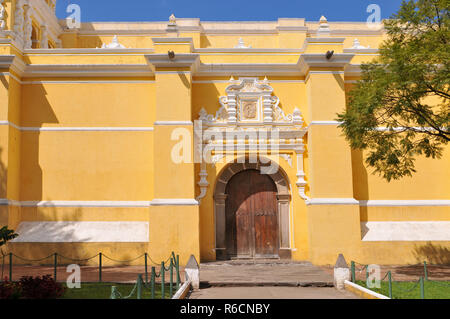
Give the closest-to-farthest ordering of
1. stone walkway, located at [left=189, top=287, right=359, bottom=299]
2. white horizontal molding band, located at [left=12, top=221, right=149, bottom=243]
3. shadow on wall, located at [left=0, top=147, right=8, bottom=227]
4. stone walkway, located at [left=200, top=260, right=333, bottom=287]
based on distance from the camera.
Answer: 1. stone walkway, located at [left=189, top=287, right=359, bottom=299]
2. stone walkway, located at [left=200, top=260, right=333, bottom=287]
3. shadow on wall, located at [left=0, top=147, right=8, bottom=227]
4. white horizontal molding band, located at [left=12, top=221, right=149, bottom=243]

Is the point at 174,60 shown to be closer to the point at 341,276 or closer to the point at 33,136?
the point at 33,136

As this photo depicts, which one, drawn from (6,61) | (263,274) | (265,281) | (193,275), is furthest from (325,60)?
(6,61)

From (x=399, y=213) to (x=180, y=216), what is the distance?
21.5ft

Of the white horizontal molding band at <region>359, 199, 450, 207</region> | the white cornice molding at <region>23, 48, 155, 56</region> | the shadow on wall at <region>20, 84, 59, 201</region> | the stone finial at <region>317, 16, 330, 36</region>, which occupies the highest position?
the stone finial at <region>317, 16, 330, 36</region>

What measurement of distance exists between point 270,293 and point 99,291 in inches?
141

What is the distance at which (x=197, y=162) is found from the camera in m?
15.3

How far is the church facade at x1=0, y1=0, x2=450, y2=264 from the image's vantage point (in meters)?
14.4

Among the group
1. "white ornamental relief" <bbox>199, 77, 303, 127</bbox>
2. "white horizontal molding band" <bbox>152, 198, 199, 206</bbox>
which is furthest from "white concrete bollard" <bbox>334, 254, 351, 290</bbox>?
"white ornamental relief" <bbox>199, 77, 303, 127</bbox>

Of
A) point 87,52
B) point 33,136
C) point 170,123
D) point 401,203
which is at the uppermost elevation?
point 87,52

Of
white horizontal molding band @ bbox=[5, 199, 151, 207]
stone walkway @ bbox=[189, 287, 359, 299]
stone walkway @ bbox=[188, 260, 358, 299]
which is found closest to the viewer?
stone walkway @ bbox=[189, 287, 359, 299]

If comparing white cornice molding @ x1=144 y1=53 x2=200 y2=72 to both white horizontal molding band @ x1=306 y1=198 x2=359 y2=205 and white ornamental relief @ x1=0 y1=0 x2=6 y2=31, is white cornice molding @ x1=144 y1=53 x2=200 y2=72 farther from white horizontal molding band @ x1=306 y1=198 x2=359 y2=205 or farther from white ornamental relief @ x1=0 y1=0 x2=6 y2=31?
white horizontal molding band @ x1=306 y1=198 x2=359 y2=205

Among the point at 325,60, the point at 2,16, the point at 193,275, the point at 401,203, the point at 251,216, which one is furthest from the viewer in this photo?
the point at 2,16

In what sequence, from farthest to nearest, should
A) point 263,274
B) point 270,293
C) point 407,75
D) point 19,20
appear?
point 19,20, point 263,274, point 407,75, point 270,293

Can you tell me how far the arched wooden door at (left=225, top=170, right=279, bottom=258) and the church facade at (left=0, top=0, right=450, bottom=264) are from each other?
31 millimetres
